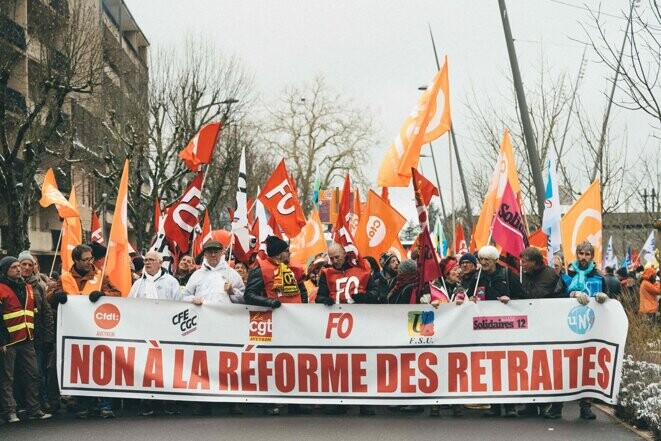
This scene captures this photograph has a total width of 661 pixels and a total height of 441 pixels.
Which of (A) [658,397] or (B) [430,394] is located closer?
(A) [658,397]

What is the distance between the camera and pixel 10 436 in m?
9.22

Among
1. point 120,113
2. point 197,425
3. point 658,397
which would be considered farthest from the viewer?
point 120,113

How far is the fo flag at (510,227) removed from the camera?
36.8ft

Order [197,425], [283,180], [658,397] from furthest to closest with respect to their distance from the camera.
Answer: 1. [283,180]
2. [197,425]
3. [658,397]

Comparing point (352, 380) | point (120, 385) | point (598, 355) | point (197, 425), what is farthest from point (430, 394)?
point (120, 385)

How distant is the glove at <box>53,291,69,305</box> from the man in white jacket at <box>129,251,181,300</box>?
0.72 m

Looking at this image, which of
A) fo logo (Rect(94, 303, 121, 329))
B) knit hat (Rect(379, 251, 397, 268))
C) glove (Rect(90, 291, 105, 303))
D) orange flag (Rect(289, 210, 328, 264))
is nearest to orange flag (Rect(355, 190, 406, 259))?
knit hat (Rect(379, 251, 397, 268))

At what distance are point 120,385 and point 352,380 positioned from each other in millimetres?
2397

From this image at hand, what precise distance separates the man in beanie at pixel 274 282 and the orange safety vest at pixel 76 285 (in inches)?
66.7

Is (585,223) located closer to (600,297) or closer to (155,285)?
(600,297)

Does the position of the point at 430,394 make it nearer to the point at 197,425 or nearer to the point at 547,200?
the point at 197,425

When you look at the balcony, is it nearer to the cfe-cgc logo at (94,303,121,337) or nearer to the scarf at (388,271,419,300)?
the cfe-cgc logo at (94,303,121,337)

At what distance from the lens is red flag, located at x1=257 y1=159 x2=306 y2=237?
13.1 meters

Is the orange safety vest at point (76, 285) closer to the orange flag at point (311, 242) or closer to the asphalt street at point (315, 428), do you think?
the asphalt street at point (315, 428)
